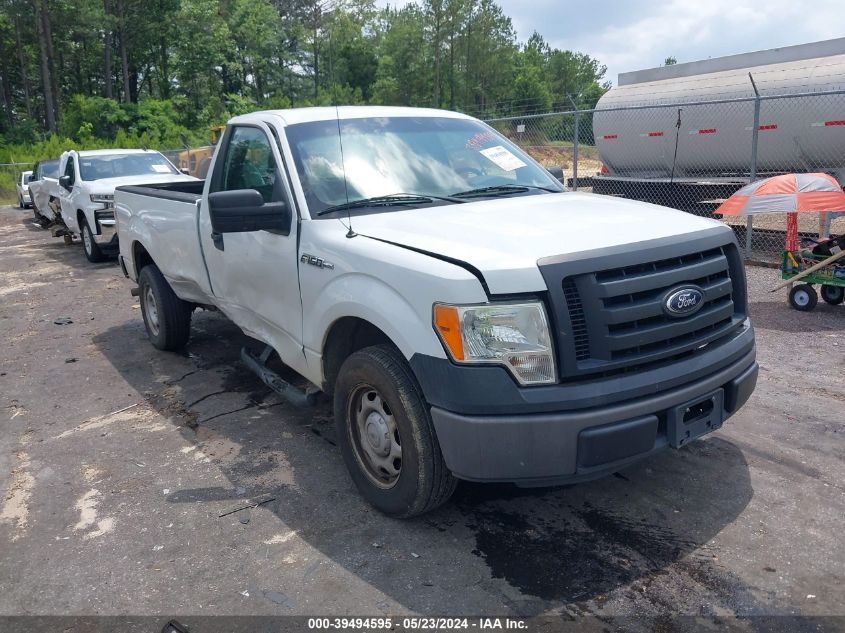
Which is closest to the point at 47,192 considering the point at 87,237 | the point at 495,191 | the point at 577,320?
the point at 87,237

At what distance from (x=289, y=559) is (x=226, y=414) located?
2.08 meters

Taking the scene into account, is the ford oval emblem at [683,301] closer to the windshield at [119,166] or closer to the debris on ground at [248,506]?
the debris on ground at [248,506]

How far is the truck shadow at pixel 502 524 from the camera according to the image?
9.85ft

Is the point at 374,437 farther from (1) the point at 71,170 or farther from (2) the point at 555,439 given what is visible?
(1) the point at 71,170

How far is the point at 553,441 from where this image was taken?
286 centimetres

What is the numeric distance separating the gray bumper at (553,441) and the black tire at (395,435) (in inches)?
5.9

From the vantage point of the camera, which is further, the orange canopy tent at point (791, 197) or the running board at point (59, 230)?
the running board at point (59, 230)

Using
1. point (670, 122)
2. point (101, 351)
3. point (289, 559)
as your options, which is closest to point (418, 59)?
point (670, 122)

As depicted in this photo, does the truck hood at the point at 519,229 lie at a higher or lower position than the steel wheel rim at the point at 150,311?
higher

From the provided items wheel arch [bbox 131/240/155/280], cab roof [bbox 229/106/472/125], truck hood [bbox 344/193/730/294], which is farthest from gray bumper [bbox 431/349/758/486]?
wheel arch [bbox 131/240/155/280]

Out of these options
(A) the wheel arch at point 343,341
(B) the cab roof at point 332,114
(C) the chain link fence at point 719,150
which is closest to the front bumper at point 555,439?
(A) the wheel arch at point 343,341

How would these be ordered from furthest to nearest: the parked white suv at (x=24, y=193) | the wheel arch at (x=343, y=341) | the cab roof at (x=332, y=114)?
1. the parked white suv at (x=24, y=193)
2. the cab roof at (x=332, y=114)
3. the wheel arch at (x=343, y=341)

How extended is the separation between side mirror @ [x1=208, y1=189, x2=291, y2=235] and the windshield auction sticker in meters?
1.40

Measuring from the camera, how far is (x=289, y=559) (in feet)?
10.7
